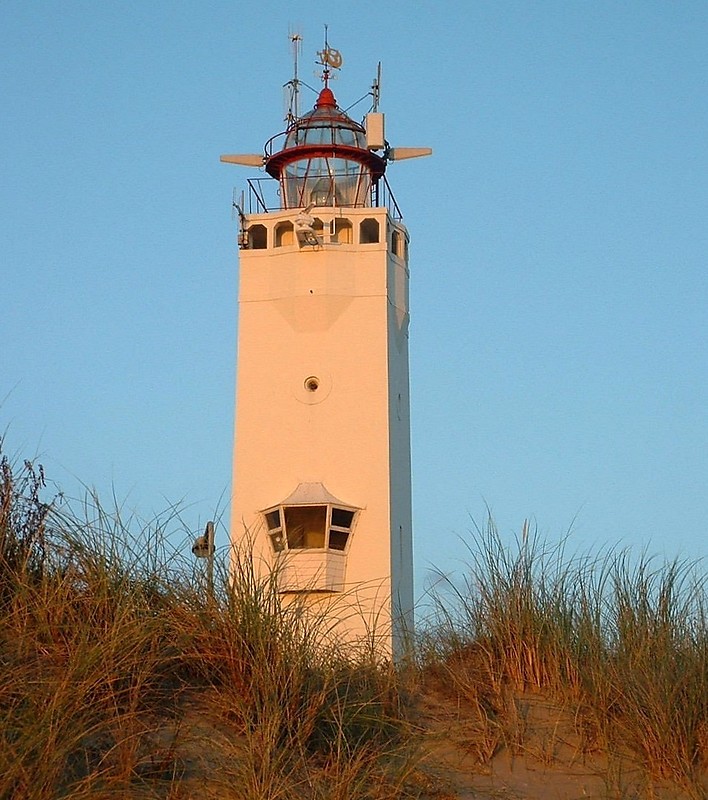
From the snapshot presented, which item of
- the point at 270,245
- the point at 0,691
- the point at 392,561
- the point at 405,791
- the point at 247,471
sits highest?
the point at 270,245

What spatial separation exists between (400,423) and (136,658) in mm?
21194

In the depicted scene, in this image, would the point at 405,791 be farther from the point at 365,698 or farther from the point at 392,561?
the point at 392,561

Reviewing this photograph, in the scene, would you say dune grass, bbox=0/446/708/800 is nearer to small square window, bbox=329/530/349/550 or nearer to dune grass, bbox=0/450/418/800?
dune grass, bbox=0/450/418/800

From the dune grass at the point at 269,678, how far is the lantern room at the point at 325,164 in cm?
2103

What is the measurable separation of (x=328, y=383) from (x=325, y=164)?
568cm

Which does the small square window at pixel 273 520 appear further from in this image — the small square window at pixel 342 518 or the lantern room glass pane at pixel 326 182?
the lantern room glass pane at pixel 326 182

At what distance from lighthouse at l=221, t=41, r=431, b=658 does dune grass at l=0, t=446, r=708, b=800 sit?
16.9 m

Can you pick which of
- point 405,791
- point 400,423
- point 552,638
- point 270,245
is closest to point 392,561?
point 400,423

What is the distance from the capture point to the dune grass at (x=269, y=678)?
6102 millimetres

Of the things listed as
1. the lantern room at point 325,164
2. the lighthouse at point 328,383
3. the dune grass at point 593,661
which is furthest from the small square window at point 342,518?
the dune grass at point 593,661

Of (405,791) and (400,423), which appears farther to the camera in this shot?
(400,423)

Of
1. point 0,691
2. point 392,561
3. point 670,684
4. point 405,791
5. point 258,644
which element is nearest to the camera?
point 0,691

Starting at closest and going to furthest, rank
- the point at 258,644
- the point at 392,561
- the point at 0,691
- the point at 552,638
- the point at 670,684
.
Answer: the point at 0,691 < the point at 258,644 < the point at 670,684 < the point at 552,638 < the point at 392,561

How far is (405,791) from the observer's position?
655 centimetres
